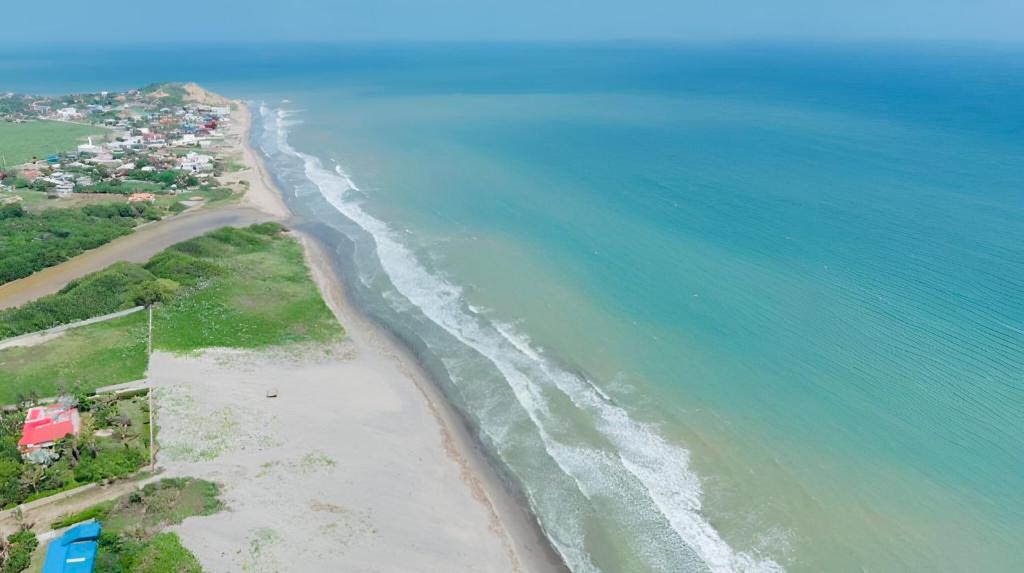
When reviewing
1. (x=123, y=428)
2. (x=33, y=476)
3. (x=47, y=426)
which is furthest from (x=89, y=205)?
(x=33, y=476)

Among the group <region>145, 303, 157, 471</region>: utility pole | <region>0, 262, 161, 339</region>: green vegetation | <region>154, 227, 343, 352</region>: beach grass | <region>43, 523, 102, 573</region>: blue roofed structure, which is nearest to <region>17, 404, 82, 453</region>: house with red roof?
<region>145, 303, 157, 471</region>: utility pole

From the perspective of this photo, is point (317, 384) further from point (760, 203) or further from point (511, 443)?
point (760, 203)

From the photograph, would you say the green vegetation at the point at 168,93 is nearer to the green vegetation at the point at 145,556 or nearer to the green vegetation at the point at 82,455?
the green vegetation at the point at 82,455

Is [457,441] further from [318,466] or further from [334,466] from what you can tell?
[318,466]

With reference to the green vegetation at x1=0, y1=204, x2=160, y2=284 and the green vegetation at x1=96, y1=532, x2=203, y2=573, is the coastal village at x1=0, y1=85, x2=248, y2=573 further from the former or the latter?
the green vegetation at x1=96, y1=532, x2=203, y2=573

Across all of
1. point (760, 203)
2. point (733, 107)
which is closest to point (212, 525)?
point (760, 203)

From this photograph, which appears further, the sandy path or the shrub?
the sandy path
